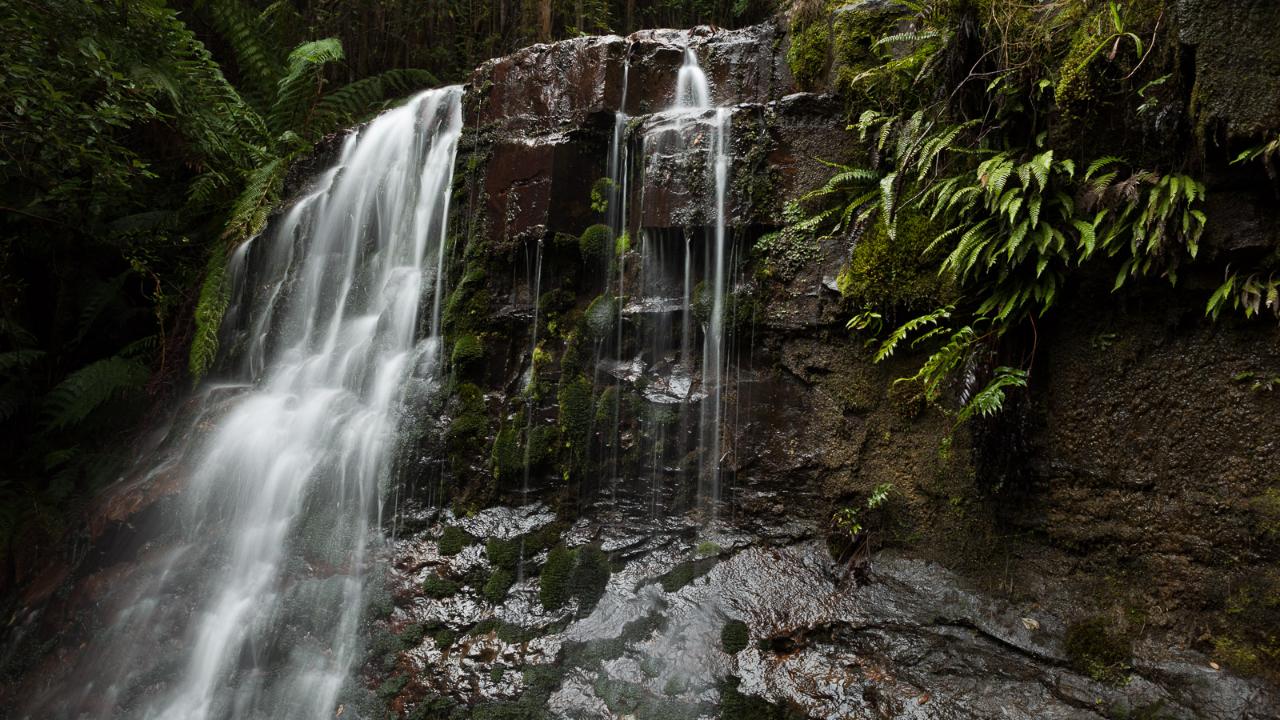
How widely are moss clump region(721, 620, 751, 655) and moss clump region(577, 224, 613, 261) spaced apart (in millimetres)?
3164

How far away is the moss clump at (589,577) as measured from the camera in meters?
4.81

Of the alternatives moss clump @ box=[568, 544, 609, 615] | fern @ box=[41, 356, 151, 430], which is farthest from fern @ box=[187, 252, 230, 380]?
moss clump @ box=[568, 544, 609, 615]

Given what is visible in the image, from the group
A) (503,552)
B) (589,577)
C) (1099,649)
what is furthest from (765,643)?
(503,552)

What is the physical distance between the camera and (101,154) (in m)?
6.21

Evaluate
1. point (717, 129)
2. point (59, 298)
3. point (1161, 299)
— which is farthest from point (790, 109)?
point (59, 298)

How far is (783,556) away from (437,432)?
3.05m

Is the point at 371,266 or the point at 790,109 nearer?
the point at 790,109

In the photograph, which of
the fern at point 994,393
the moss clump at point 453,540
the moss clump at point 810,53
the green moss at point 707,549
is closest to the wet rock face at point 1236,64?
the fern at point 994,393

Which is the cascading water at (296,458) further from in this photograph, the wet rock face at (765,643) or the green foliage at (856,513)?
the green foliage at (856,513)

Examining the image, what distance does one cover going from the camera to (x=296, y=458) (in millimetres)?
5926

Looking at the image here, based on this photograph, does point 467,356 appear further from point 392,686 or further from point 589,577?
point 392,686

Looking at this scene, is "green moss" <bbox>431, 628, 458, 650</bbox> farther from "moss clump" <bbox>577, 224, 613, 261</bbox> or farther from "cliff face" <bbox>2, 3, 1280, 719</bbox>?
"moss clump" <bbox>577, 224, 613, 261</bbox>

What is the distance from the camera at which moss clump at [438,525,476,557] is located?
5297mm

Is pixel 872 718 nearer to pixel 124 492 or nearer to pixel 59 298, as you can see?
pixel 124 492
